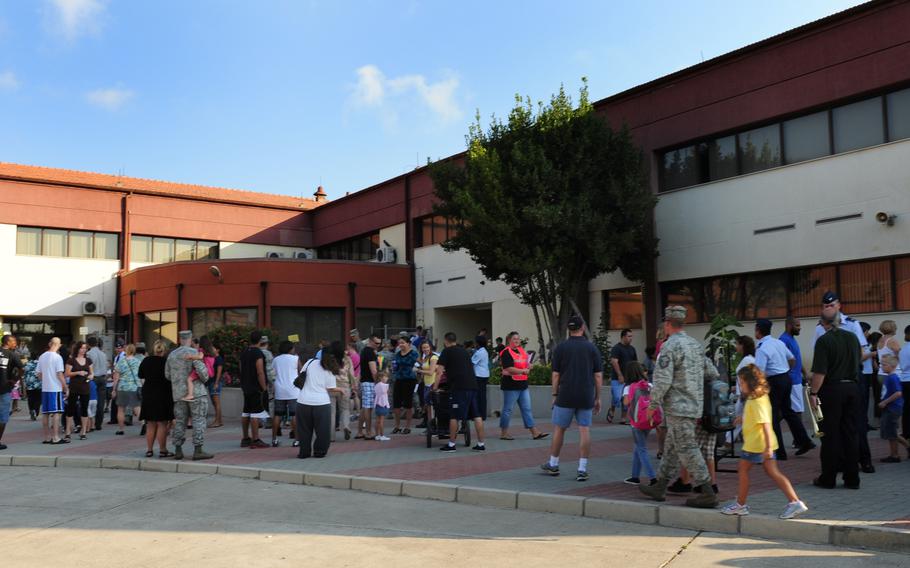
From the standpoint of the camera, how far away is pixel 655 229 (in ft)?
71.7

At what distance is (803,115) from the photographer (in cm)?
1883

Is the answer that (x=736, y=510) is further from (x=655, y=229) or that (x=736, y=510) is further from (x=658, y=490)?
(x=655, y=229)

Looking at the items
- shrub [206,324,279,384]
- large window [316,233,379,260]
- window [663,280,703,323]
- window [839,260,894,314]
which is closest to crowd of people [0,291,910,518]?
shrub [206,324,279,384]

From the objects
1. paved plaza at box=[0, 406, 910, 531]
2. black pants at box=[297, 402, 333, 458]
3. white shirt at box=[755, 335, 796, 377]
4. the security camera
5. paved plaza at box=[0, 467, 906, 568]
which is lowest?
paved plaza at box=[0, 467, 906, 568]

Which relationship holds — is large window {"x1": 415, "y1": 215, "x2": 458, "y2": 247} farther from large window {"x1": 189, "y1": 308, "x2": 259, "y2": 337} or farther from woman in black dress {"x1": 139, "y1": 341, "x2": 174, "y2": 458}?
woman in black dress {"x1": 139, "y1": 341, "x2": 174, "y2": 458}

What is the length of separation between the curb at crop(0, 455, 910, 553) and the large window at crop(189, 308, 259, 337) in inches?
671

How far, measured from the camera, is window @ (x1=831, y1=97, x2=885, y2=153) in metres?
17.4

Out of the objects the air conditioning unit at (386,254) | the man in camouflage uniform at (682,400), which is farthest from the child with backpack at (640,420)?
the air conditioning unit at (386,254)

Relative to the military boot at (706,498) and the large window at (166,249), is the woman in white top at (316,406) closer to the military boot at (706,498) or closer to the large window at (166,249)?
the military boot at (706,498)

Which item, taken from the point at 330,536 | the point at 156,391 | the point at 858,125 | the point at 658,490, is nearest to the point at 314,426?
the point at 156,391

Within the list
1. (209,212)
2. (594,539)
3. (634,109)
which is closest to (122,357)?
(594,539)

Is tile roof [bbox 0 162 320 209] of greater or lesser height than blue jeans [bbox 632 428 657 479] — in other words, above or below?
above

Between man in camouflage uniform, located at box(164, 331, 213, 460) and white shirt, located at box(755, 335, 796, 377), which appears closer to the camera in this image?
white shirt, located at box(755, 335, 796, 377)

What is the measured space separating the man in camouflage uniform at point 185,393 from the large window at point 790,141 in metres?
14.4
